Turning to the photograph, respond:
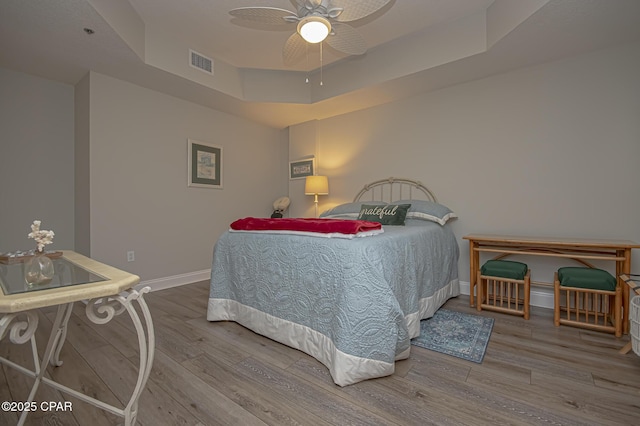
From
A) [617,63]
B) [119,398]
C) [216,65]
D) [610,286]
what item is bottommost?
[119,398]

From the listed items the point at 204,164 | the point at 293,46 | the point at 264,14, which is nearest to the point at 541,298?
the point at 293,46

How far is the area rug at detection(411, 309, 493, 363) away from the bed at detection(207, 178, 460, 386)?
0.09 m

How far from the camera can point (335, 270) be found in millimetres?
1645

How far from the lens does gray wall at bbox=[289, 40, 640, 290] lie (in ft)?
7.83

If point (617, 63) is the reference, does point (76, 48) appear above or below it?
above

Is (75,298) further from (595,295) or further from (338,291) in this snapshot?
(595,295)

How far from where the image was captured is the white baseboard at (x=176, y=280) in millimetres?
3252

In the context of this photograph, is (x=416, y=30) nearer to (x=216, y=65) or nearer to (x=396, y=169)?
(x=396, y=169)

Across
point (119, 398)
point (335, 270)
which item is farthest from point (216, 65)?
point (119, 398)

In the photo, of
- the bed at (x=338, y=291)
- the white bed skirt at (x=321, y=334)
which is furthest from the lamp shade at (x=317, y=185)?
the white bed skirt at (x=321, y=334)

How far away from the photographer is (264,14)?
1.91m

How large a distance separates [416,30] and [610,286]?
2.67 metres

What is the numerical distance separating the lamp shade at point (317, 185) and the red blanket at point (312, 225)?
1771 mm

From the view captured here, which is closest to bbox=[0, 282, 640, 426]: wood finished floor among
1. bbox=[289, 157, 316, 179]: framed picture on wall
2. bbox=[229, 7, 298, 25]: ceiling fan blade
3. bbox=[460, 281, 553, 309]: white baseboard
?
bbox=[460, 281, 553, 309]: white baseboard
